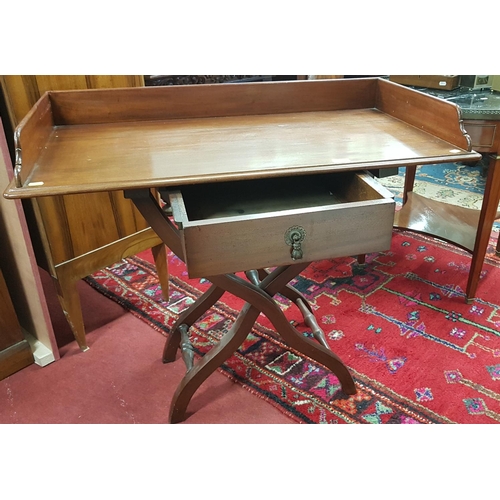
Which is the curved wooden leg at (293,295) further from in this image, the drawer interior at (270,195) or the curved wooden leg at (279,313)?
the drawer interior at (270,195)

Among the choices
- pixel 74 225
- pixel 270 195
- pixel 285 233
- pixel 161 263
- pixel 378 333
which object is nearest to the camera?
pixel 285 233

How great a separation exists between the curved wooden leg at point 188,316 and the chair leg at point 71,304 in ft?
1.04

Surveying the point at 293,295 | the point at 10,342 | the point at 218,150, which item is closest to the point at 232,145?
the point at 218,150

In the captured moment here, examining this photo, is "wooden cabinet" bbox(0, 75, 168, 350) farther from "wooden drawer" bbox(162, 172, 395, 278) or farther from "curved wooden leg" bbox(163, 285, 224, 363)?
"wooden drawer" bbox(162, 172, 395, 278)

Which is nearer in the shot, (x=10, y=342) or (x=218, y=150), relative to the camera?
(x=218, y=150)

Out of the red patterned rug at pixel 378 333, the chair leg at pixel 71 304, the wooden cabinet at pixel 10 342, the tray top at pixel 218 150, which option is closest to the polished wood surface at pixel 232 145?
the tray top at pixel 218 150

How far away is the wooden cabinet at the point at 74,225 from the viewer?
137 cm

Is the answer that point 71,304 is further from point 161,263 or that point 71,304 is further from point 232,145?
point 232,145

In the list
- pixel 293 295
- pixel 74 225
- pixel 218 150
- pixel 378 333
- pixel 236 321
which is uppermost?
pixel 218 150

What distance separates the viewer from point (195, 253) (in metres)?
1.00

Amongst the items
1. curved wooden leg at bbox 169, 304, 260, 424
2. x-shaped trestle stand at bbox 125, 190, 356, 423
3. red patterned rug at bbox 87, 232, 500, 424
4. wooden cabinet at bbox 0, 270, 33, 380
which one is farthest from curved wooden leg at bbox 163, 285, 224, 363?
wooden cabinet at bbox 0, 270, 33, 380

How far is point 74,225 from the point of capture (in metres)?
1.55

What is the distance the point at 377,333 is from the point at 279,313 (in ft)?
1.83

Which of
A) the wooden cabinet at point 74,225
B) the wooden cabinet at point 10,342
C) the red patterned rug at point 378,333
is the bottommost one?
the red patterned rug at point 378,333
